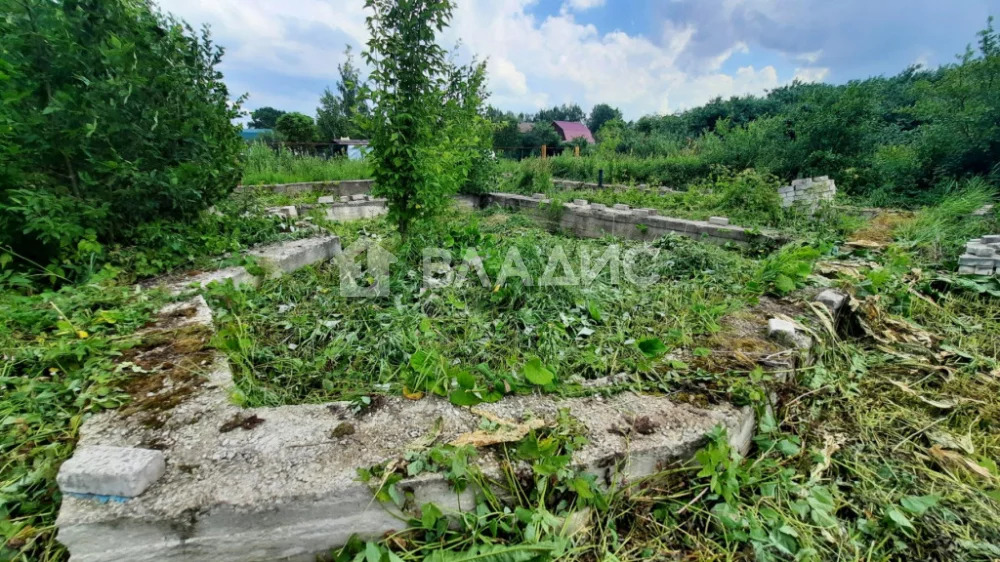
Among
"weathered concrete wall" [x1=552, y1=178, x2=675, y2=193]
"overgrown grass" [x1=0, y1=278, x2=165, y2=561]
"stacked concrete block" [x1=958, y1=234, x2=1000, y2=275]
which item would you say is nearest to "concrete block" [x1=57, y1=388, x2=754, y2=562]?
"overgrown grass" [x1=0, y1=278, x2=165, y2=561]

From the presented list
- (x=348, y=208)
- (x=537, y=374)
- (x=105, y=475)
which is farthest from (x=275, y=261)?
(x=348, y=208)

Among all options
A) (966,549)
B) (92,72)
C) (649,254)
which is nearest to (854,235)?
(649,254)

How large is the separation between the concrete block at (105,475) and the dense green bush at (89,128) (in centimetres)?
202

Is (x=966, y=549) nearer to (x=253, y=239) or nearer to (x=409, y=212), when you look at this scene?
(x=409, y=212)

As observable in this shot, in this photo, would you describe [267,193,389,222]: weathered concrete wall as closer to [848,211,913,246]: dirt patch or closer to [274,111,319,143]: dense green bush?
[848,211,913,246]: dirt patch

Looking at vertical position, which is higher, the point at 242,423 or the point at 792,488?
the point at 242,423

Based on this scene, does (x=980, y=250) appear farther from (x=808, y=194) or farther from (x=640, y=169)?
(x=640, y=169)

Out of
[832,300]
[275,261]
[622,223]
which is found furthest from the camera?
[622,223]

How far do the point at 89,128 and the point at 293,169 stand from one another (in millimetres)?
7144

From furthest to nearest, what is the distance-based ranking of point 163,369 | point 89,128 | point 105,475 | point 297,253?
point 297,253
point 89,128
point 163,369
point 105,475

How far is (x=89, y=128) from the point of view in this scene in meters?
2.35

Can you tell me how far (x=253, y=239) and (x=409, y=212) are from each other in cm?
148

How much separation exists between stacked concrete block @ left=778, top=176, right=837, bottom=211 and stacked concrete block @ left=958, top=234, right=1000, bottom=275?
1.95 meters

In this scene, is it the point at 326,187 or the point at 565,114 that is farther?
the point at 565,114
